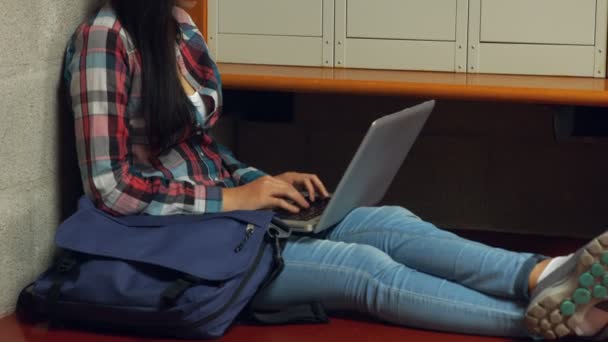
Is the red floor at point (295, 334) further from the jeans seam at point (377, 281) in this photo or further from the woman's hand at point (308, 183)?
the woman's hand at point (308, 183)

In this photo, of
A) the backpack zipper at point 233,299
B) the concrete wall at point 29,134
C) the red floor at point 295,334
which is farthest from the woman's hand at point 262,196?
the concrete wall at point 29,134

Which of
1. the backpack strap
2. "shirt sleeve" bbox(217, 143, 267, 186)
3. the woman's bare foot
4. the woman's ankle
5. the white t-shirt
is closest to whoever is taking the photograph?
the woman's bare foot

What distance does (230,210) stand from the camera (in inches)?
74.4

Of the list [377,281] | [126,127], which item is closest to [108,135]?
[126,127]

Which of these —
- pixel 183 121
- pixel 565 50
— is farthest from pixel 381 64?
pixel 183 121

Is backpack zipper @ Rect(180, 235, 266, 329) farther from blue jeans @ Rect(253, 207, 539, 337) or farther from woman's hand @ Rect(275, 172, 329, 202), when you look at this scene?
woman's hand @ Rect(275, 172, 329, 202)

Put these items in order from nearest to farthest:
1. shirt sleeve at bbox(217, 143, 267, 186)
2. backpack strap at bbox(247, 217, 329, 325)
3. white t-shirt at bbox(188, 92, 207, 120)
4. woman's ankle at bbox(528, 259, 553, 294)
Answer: woman's ankle at bbox(528, 259, 553, 294) < backpack strap at bbox(247, 217, 329, 325) < white t-shirt at bbox(188, 92, 207, 120) < shirt sleeve at bbox(217, 143, 267, 186)

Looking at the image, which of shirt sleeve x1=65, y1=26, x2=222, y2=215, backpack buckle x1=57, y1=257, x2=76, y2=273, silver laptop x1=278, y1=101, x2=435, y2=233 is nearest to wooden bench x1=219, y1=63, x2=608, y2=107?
silver laptop x1=278, y1=101, x2=435, y2=233

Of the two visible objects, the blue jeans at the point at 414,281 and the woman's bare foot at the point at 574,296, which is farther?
the blue jeans at the point at 414,281

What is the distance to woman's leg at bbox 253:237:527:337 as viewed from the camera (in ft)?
5.87

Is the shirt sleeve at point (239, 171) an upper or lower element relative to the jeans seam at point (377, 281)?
upper

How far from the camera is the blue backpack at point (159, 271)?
175 cm

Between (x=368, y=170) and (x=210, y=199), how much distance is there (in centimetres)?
30

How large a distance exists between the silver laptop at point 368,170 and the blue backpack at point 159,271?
8 cm
